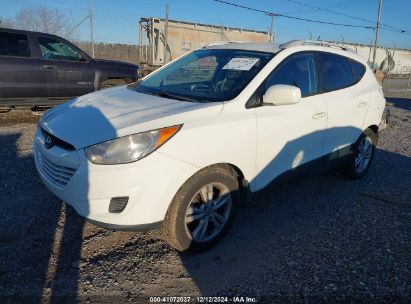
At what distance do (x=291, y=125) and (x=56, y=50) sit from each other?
22.0 feet

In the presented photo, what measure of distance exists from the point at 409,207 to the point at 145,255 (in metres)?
3.25

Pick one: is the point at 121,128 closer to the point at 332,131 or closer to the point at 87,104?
the point at 87,104

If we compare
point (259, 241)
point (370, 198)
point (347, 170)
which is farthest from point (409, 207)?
point (259, 241)

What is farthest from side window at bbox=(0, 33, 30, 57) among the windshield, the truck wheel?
the windshield

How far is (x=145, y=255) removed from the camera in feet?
10.1

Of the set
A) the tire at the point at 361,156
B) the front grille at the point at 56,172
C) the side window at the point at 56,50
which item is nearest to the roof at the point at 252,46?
the tire at the point at 361,156

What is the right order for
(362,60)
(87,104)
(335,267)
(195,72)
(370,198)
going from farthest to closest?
(362,60) < (370,198) < (195,72) < (87,104) < (335,267)

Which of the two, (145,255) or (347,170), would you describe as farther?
(347,170)

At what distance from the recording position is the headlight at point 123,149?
8.36 ft

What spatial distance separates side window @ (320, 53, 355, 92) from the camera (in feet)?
13.5

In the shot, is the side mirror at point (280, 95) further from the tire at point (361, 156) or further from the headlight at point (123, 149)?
the tire at point (361, 156)

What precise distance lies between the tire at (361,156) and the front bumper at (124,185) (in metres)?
3.01

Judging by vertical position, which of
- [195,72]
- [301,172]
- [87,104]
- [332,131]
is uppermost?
[195,72]

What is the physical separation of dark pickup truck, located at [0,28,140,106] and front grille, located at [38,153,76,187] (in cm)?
552
